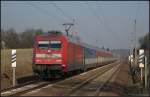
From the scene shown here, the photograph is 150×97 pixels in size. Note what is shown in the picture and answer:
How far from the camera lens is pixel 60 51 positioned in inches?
1287

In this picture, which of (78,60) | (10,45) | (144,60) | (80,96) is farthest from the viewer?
(10,45)

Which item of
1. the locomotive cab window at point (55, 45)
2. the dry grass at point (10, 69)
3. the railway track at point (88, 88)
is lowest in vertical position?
the railway track at point (88, 88)

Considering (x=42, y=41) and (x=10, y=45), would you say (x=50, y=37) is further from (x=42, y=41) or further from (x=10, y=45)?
(x=10, y=45)

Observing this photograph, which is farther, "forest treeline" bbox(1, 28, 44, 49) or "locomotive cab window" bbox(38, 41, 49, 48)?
"forest treeline" bbox(1, 28, 44, 49)

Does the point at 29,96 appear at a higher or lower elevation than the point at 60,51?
lower

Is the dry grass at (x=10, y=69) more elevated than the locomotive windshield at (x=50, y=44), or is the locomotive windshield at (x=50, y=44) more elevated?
the locomotive windshield at (x=50, y=44)

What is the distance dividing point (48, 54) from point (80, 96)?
13191mm

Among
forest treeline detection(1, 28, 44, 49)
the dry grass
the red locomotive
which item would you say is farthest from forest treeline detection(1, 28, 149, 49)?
the red locomotive

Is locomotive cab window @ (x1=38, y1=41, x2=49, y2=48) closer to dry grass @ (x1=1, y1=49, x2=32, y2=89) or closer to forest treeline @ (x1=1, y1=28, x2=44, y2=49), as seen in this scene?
dry grass @ (x1=1, y1=49, x2=32, y2=89)

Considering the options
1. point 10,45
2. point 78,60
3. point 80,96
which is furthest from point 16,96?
point 10,45

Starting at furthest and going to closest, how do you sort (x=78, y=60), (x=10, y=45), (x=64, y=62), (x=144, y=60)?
(x=10, y=45) < (x=78, y=60) < (x=64, y=62) < (x=144, y=60)

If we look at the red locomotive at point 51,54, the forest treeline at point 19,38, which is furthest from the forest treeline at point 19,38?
the red locomotive at point 51,54

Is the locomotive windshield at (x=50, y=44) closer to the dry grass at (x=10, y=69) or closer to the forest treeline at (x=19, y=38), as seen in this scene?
the dry grass at (x=10, y=69)

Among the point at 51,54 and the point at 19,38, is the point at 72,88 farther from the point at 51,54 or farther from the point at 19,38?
the point at 19,38
